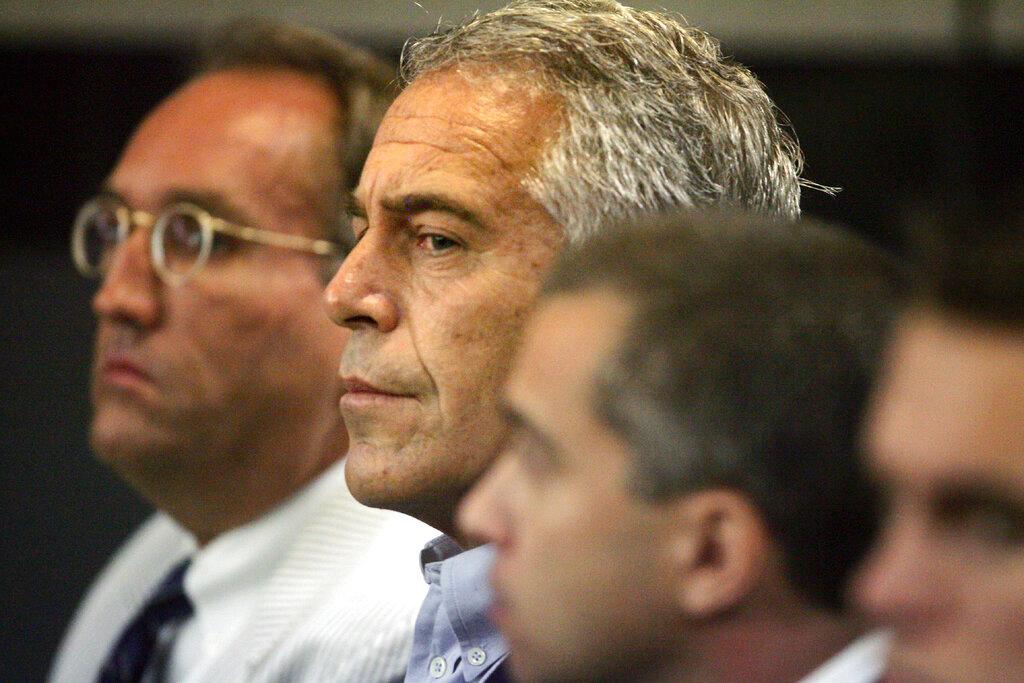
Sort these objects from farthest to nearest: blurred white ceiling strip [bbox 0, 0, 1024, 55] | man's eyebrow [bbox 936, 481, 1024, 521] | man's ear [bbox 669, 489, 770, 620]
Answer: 1. blurred white ceiling strip [bbox 0, 0, 1024, 55]
2. man's ear [bbox 669, 489, 770, 620]
3. man's eyebrow [bbox 936, 481, 1024, 521]

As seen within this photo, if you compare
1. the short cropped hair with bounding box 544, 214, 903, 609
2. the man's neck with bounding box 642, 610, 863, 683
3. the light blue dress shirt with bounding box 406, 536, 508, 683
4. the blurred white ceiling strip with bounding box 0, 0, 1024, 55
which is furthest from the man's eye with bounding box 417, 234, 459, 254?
the blurred white ceiling strip with bounding box 0, 0, 1024, 55

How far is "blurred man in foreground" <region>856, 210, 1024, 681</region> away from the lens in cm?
79

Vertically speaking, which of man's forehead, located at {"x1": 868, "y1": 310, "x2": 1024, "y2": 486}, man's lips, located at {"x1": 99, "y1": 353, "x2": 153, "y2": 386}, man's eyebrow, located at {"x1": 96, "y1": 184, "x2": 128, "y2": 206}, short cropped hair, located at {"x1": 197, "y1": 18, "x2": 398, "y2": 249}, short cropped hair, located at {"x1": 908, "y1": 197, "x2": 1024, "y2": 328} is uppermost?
short cropped hair, located at {"x1": 197, "y1": 18, "x2": 398, "y2": 249}

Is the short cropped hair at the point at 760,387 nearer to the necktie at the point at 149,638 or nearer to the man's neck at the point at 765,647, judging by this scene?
the man's neck at the point at 765,647

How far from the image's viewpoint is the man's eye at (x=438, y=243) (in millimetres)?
1528

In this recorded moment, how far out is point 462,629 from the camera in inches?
57.2

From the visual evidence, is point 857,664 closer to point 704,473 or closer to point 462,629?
point 704,473

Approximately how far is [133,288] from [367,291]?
3.24ft

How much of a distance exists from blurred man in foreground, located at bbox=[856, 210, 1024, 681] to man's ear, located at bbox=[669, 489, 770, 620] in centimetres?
9

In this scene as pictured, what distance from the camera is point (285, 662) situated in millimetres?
1991

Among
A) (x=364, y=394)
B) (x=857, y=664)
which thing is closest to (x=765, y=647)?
(x=857, y=664)

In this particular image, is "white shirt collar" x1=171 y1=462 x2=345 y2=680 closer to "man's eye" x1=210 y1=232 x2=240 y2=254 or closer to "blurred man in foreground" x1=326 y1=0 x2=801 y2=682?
"man's eye" x1=210 y1=232 x2=240 y2=254

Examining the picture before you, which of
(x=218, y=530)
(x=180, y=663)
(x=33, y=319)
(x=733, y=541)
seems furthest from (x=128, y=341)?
(x=733, y=541)

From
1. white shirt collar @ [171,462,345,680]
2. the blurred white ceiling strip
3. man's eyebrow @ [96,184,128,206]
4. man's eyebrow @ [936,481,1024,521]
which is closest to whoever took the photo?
man's eyebrow @ [936,481,1024,521]
